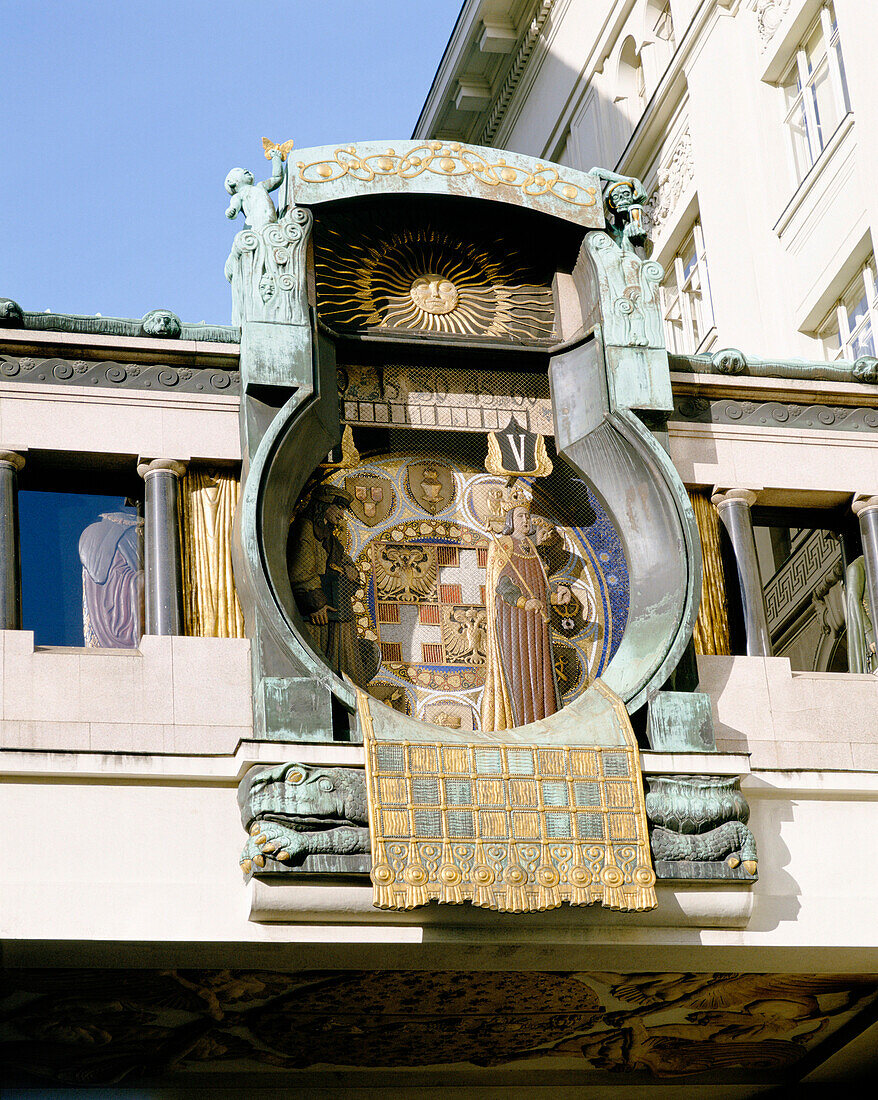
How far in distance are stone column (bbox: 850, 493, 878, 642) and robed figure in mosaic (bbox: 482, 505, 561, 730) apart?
1.89 m

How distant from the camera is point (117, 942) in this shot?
28.4 ft

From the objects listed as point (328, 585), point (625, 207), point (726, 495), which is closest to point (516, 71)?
point (625, 207)

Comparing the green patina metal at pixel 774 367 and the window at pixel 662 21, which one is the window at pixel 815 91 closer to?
the window at pixel 662 21

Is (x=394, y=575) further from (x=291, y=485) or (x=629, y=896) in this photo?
(x=629, y=896)

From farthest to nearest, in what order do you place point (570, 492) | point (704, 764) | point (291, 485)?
point (570, 492) → point (291, 485) → point (704, 764)

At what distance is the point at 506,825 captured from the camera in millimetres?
9000

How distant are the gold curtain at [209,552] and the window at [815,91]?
22.3 ft

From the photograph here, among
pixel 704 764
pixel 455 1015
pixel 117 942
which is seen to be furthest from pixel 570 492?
pixel 117 942

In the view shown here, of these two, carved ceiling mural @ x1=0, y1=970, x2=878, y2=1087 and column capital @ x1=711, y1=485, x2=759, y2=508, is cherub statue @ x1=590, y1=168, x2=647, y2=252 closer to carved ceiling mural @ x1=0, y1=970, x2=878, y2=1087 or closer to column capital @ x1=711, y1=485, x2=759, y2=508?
column capital @ x1=711, y1=485, x2=759, y2=508

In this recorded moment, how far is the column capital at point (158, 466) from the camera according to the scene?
998 cm

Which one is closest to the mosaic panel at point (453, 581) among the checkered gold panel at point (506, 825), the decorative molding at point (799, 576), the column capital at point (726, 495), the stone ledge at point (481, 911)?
the column capital at point (726, 495)

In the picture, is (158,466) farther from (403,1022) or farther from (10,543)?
(403,1022)

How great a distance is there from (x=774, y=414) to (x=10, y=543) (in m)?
4.42

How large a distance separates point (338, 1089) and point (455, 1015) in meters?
0.98
